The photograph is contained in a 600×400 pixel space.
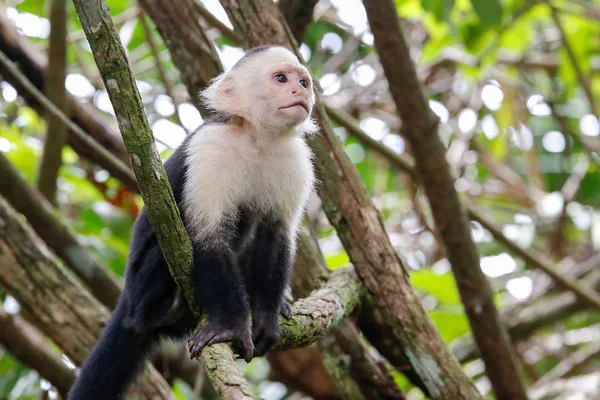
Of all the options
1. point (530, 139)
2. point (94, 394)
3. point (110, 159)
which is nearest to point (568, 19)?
point (530, 139)

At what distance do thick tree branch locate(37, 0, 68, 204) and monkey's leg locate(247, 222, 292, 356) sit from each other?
1.82 m

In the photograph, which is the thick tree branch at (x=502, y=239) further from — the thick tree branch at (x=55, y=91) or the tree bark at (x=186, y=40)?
the thick tree branch at (x=55, y=91)

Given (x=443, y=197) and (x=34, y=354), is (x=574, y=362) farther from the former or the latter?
(x=34, y=354)

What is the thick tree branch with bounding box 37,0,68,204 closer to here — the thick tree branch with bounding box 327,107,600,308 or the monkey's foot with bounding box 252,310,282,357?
the thick tree branch with bounding box 327,107,600,308

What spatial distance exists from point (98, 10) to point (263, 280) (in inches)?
56.5

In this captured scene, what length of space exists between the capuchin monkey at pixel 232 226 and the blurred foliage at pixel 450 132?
172 cm

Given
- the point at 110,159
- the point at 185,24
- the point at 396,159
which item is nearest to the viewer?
the point at 185,24

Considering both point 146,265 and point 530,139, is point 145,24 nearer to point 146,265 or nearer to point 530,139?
point 146,265

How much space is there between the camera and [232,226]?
3072mm

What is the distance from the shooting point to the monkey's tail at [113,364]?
308 cm

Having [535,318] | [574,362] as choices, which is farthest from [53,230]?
[574,362]

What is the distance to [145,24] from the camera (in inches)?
184

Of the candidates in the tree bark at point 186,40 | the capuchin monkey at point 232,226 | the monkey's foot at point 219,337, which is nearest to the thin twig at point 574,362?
the capuchin monkey at point 232,226

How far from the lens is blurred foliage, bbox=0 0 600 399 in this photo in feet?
16.9
